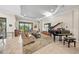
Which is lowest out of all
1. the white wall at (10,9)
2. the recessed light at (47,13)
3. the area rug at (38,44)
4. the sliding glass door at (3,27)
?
the area rug at (38,44)

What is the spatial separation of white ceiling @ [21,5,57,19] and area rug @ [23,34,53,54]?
1.93ft

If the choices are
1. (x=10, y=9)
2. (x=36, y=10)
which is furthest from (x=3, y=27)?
(x=36, y=10)

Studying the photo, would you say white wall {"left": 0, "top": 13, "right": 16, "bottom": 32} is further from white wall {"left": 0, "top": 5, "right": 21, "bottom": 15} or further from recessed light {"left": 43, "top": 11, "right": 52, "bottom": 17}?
recessed light {"left": 43, "top": 11, "right": 52, "bottom": 17}

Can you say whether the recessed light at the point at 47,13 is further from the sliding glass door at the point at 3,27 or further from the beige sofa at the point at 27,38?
the sliding glass door at the point at 3,27

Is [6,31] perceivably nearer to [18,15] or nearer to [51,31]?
[18,15]

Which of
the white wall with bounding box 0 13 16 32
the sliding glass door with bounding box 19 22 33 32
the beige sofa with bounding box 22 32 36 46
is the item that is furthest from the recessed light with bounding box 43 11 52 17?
the white wall with bounding box 0 13 16 32

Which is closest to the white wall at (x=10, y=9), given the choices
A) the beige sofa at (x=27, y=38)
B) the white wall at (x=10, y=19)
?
the white wall at (x=10, y=19)

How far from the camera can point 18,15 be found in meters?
3.15

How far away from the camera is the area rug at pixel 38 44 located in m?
3.14

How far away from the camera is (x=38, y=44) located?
10.7ft

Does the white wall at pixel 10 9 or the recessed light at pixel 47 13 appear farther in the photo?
the recessed light at pixel 47 13

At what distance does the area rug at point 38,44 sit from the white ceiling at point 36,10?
1.93 feet

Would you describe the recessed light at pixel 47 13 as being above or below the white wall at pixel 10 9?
below

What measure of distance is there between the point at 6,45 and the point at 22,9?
104 cm
